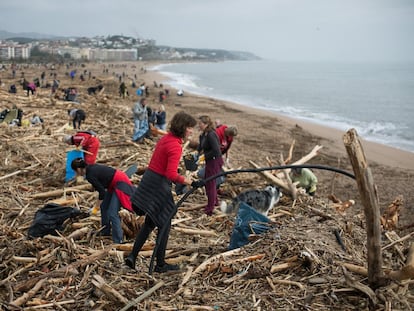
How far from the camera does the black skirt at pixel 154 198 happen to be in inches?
182

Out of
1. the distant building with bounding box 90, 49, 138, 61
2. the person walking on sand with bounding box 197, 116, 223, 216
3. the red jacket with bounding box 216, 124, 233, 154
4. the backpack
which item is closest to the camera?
the backpack

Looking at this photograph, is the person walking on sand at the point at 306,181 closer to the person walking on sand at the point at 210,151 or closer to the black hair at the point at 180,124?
the person walking on sand at the point at 210,151

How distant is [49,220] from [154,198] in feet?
7.14

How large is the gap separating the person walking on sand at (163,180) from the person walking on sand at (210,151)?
2.22 m

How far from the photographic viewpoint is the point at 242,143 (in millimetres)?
18844

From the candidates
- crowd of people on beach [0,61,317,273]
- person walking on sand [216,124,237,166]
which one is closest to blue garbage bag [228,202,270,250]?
crowd of people on beach [0,61,317,273]

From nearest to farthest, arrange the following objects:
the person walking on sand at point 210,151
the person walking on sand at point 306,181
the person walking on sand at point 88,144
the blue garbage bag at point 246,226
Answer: the blue garbage bag at point 246,226 → the person walking on sand at point 210,151 → the person walking on sand at point 88,144 → the person walking on sand at point 306,181

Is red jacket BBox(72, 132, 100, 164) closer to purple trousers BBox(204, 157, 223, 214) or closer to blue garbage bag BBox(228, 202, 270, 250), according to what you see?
purple trousers BBox(204, 157, 223, 214)

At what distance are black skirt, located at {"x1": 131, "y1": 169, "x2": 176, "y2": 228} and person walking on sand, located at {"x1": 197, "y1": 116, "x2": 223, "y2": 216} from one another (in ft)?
7.74

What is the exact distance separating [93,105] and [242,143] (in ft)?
25.7

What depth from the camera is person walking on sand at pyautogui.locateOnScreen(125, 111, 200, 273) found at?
14.8 feet

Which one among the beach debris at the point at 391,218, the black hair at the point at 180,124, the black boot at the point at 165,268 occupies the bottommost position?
the beach debris at the point at 391,218

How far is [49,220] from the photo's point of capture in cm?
591

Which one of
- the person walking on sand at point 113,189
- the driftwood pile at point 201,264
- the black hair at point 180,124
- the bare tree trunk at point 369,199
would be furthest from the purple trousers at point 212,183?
the bare tree trunk at point 369,199
